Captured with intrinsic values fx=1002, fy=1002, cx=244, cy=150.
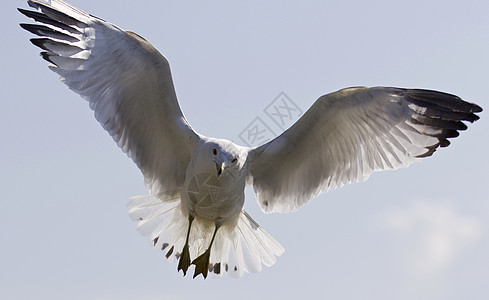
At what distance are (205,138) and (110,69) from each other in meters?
1.24

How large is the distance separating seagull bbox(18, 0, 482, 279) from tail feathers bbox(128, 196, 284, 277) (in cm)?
1

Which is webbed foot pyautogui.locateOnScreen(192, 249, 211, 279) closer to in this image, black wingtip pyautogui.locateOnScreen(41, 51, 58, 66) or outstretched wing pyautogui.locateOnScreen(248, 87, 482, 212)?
outstretched wing pyautogui.locateOnScreen(248, 87, 482, 212)

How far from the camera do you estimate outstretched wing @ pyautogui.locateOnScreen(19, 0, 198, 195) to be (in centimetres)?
1051

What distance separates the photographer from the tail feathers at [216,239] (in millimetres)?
11320

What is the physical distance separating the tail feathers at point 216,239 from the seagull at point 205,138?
14mm

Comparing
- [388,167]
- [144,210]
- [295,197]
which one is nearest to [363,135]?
[388,167]

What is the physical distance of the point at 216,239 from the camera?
Answer: 1132 cm

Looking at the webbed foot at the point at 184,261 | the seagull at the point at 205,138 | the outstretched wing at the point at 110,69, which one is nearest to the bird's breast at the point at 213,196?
the seagull at the point at 205,138

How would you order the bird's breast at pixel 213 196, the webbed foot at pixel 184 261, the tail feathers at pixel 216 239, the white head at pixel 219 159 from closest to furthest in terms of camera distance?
the white head at pixel 219 159
the bird's breast at pixel 213 196
the webbed foot at pixel 184 261
the tail feathers at pixel 216 239

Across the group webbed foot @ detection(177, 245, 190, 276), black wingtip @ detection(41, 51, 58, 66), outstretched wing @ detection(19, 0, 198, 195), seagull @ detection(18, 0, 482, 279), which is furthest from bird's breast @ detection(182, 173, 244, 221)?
black wingtip @ detection(41, 51, 58, 66)

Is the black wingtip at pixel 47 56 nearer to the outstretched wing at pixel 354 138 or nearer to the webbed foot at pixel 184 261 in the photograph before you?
the outstretched wing at pixel 354 138

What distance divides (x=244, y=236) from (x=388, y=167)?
73.3 inches

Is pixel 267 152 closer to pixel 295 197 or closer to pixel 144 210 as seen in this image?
pixel 295 197

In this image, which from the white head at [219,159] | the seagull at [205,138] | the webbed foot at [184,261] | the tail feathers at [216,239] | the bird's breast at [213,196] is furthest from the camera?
the tail feathers at [216,239]
